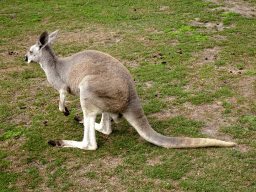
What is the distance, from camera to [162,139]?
4547 millimetres

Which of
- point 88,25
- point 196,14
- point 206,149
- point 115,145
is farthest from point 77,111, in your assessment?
point 196,14

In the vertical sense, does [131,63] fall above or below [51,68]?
below

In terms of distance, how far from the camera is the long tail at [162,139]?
4465 mm

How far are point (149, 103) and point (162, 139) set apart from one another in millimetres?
1597

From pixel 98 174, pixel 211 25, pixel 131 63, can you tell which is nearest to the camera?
pixel 98 174

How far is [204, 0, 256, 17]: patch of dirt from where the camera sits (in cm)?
1085

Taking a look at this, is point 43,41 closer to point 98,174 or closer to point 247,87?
point 98,174

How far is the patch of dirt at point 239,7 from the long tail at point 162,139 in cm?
769

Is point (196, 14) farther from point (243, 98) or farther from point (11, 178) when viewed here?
point (11, 178)

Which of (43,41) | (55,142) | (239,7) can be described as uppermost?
(43,41)

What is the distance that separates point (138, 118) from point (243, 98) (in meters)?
2.51

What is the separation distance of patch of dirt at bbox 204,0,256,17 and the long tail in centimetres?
769

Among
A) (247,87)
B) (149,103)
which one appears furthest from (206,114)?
(247,87)

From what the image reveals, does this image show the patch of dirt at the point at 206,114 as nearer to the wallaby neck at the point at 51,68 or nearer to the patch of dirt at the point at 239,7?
the wallaby neck at the point at 51,68
